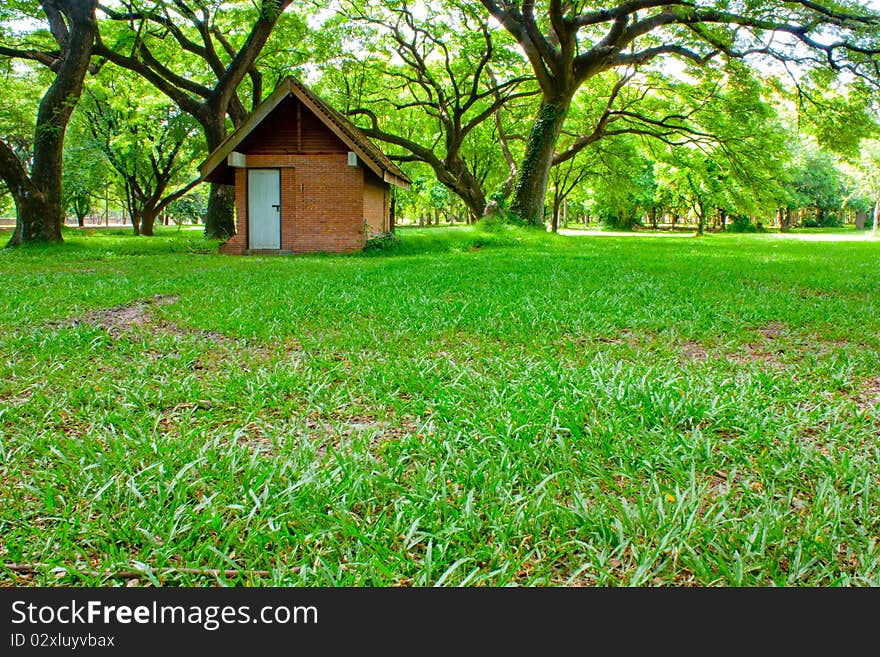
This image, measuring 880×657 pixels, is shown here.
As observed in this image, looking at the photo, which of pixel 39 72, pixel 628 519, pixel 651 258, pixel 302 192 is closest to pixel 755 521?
pixel 628 519

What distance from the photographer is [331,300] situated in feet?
23.2

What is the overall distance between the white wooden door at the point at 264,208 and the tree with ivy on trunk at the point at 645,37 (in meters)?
9.01

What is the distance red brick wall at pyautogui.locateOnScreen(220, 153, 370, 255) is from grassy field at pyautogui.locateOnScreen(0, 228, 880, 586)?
11922 mm

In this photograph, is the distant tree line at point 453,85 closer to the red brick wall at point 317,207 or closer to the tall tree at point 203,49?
the tall tree at point 203,49

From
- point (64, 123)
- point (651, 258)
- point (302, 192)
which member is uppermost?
point (64, 123)

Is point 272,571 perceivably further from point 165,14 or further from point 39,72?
point 39,72

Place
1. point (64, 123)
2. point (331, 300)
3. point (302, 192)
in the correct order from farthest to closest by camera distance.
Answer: point (302, 192) < point (64, 123) < point (331, 300)

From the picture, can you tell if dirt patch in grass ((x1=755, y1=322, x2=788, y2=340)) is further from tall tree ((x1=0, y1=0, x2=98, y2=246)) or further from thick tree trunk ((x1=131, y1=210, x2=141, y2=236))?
thick tree trunk ((x1=131, y1=210, x2=141, y2=236))

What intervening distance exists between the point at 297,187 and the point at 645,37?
15007 mm

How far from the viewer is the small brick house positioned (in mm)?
17516

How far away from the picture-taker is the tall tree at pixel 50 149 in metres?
16.1

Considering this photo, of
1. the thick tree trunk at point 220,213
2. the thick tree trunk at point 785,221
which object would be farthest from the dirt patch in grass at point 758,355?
the thick tree trunk at point 785,221

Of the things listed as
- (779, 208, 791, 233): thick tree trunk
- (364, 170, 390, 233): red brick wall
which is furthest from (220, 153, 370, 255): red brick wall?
(779, 208, 791, 233): thick tree trunk

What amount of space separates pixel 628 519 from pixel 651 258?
13242 millimetres
